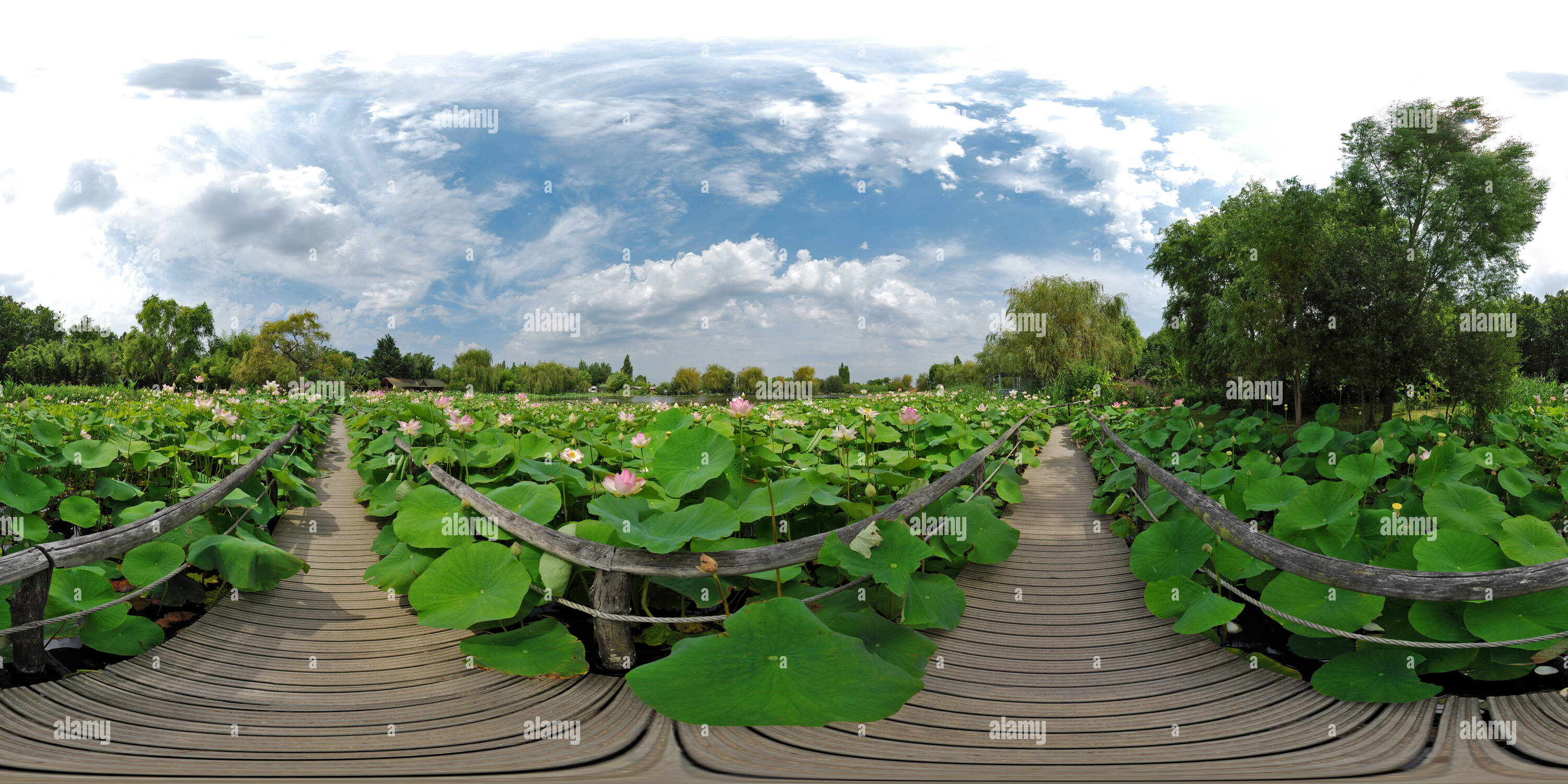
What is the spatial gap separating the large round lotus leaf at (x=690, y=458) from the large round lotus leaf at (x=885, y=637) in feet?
2.47

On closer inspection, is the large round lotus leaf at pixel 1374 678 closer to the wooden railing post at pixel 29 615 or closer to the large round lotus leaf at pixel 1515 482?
the large round lotus leaf at pixel 1515 482

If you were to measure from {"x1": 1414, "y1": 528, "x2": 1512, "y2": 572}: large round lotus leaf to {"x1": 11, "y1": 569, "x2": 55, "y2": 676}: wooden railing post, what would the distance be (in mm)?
4796

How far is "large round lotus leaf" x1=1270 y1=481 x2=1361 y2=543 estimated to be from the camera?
2617mm

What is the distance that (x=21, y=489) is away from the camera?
10.1ft

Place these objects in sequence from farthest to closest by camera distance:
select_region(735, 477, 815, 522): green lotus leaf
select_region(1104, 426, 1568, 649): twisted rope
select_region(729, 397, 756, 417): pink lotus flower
A: select_region(729, 397, 756, 417): pink lotus flower
select_region(735, 477, 815, 522): green lotus leaf
select_region(1104, 426, 1568, 649): twisted rope

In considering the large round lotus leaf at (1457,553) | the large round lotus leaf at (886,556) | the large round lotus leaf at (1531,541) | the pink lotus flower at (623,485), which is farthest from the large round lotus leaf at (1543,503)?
the pink lotus flower at (623,485)

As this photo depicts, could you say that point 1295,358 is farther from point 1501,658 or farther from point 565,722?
point 565,722

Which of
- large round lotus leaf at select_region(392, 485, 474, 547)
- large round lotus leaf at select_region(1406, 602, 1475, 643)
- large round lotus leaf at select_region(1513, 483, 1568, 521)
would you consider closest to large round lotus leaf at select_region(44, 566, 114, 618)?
large round lotus leaf at select_region(392, 485, 474, 547)

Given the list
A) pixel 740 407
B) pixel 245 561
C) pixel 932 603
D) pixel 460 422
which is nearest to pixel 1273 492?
pixel 932 603

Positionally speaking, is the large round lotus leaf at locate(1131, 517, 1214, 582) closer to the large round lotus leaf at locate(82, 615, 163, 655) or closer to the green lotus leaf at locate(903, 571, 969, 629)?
the green lotus leaf at locate(903, 571, 969, 629)

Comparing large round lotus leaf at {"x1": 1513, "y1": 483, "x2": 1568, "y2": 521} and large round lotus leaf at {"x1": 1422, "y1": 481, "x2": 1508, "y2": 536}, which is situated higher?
large round lotus leaf at {"x1": 1422, "y1": 481, "x2": 1508, "y2": 536}

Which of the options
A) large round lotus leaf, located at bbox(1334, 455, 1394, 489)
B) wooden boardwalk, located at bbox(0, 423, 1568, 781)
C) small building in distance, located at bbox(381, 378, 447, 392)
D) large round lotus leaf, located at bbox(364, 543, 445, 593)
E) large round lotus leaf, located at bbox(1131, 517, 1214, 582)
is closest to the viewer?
wooden boardwalk, located at bbox(0, 423, 1568, 781)

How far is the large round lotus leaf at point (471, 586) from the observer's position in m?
2.09

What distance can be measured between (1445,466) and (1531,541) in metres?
2.12
